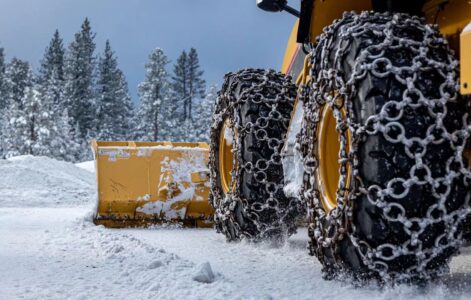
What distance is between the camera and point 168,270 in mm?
2742

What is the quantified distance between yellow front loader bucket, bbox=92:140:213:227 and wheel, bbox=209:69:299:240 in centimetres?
180

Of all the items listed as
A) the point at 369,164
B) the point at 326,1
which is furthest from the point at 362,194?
the point at 326,1

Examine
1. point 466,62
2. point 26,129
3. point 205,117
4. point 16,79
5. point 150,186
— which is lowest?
point 150,186

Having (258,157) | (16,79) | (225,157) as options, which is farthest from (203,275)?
(16,79)

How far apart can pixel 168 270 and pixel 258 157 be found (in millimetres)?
1240

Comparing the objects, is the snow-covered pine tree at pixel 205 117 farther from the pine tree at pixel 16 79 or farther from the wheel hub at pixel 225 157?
the wheel hub at pixel 225 157

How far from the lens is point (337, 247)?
7.91 feet

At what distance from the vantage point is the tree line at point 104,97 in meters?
51.2

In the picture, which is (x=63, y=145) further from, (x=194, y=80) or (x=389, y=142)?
(x=389, y=142)

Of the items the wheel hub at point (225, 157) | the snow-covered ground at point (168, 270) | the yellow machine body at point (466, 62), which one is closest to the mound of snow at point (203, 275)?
the snow-covered ground at point (168, 270)

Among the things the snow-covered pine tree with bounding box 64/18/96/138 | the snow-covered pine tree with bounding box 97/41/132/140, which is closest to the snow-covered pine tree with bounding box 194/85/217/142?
the snow-covered pine tree with bounding box 97/41/132/140

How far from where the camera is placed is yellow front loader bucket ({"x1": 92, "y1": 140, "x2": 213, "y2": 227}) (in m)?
5.90

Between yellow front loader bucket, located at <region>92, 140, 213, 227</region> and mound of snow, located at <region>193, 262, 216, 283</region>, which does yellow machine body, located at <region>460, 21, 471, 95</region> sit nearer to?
mound of snow, located at <region>193, 262, 216, 283</region>

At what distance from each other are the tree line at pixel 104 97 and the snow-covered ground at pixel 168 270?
40.2 metres
